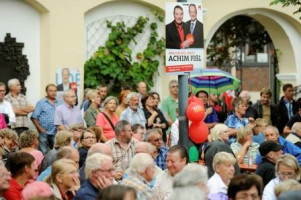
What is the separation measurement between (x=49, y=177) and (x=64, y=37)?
9596 mm

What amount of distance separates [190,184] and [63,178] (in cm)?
224

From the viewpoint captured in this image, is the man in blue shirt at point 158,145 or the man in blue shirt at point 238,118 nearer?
the man in blue shirt at point 158,145

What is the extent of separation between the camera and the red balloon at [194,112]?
11953 mm

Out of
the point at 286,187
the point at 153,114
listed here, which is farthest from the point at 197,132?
the point at 153,114

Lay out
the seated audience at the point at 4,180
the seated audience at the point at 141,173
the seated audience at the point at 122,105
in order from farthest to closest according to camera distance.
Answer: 1. the seated audience at the point at 122,105
2. the seated audience at the point at 141,173
3. the seated audience at the point at 4,180

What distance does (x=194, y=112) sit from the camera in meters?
12.0

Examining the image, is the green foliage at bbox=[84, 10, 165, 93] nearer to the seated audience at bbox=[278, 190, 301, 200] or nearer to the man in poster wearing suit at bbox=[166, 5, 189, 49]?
the man in poster wearing suit at bbox=[166, 5, 189, 49]

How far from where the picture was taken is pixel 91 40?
65.3 ft

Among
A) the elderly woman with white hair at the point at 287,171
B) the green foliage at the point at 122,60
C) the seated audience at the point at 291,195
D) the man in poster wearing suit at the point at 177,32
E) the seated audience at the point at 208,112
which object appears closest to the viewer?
the seated audience at the point at 291,195

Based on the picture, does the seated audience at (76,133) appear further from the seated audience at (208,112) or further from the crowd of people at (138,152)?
the seated audience at (208,112)

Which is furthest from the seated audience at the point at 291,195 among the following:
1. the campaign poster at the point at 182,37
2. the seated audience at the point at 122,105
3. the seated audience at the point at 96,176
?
the seated audience at the point at 122,105

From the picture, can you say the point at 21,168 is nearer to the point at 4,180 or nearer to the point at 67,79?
the point at 4,180

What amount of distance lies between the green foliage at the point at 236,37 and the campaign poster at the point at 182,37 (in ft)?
47.9

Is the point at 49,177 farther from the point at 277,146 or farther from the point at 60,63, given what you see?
the point at 60,63
